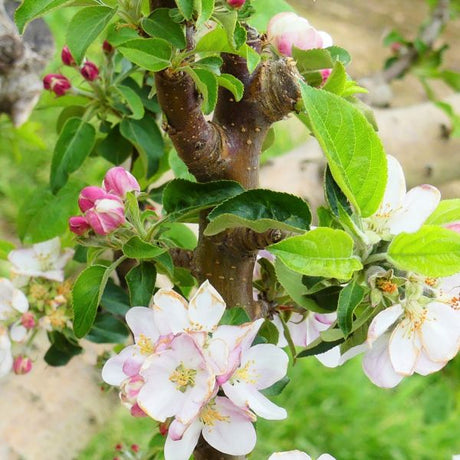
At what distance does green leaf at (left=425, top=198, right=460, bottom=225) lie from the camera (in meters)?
0.59

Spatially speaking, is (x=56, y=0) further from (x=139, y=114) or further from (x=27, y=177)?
(x=27, y=177)

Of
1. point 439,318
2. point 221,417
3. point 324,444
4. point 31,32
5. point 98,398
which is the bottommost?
point 324,444

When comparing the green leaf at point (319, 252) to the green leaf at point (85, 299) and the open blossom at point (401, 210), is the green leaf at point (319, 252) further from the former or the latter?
the green leaf at point (85, 299)

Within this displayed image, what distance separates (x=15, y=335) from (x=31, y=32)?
0.71 metres

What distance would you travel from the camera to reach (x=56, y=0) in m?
0.55

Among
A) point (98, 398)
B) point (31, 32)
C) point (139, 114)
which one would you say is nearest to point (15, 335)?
point (139, 114)

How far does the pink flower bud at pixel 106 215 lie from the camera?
1.97 feet

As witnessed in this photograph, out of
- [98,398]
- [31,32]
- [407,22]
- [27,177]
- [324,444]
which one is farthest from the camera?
[407,22]

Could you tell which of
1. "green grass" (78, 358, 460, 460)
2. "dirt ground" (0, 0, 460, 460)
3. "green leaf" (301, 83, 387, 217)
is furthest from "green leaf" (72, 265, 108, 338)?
"green grass" (78, 358, 460, 460)

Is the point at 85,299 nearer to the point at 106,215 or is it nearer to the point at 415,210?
the point at 106,215

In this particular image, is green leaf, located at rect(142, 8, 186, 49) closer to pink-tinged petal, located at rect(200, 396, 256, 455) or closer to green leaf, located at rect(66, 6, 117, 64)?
green leaf, located at rect(66, 6, 117, 64)

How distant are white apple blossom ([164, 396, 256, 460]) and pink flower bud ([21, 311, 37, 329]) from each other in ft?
0.97

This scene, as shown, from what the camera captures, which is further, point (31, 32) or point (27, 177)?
point (27, 177)

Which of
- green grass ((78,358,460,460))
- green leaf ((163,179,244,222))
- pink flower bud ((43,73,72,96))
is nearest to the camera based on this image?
green leaf ((163,179,244,222))
